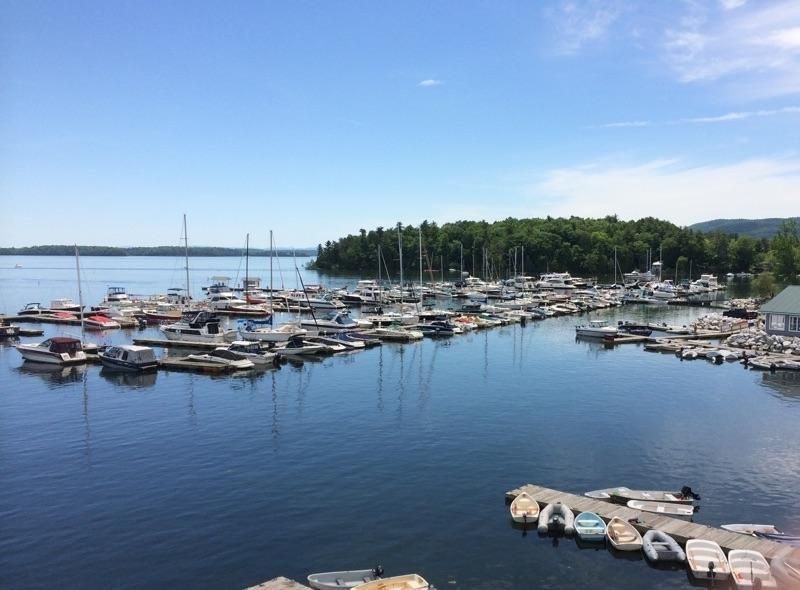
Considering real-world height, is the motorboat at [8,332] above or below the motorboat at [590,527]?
above

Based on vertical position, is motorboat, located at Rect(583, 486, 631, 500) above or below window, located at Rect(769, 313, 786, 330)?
below

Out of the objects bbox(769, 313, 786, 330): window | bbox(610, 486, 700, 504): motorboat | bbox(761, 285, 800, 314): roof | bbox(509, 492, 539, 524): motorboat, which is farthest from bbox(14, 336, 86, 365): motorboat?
bbox(769, 313, 786, 330): window

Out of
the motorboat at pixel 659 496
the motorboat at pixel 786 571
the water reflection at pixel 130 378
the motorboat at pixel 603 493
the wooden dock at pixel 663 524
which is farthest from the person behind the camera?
the water reflection at pixel 130 378

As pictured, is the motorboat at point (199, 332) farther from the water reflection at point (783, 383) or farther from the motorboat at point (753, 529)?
the motorboat at point (753, 529)

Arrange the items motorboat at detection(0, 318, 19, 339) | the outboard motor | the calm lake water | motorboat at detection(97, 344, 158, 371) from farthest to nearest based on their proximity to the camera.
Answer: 1. motorboat at detection(0, 318, 19, 339)
2. motorboat at detection(97, 344, 158, 371)
3. the outboard motor
4. the calm lake water

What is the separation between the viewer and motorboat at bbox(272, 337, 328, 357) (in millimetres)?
67188

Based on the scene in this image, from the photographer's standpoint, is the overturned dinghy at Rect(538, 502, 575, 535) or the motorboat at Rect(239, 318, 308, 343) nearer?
the overturned dinghy at Rect(538, 502, 575, 535)

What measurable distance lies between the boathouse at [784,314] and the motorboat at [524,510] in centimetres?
5312

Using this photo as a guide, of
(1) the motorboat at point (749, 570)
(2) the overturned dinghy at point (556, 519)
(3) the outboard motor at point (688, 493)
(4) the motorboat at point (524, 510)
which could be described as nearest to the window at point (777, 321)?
(3) the outboard motor at point (688, 493)

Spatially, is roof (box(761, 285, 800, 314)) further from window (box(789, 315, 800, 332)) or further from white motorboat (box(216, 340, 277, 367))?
white motorboat (box(216, 340, 277, 367))

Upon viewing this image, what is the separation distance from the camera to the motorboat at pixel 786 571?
2108 centimetres

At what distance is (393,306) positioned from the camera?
364 ft

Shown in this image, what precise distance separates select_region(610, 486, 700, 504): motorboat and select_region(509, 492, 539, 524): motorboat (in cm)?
399

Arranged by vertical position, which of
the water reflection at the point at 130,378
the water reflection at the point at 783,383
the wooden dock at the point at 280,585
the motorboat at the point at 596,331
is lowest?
the water reflection at the point at 783,383
